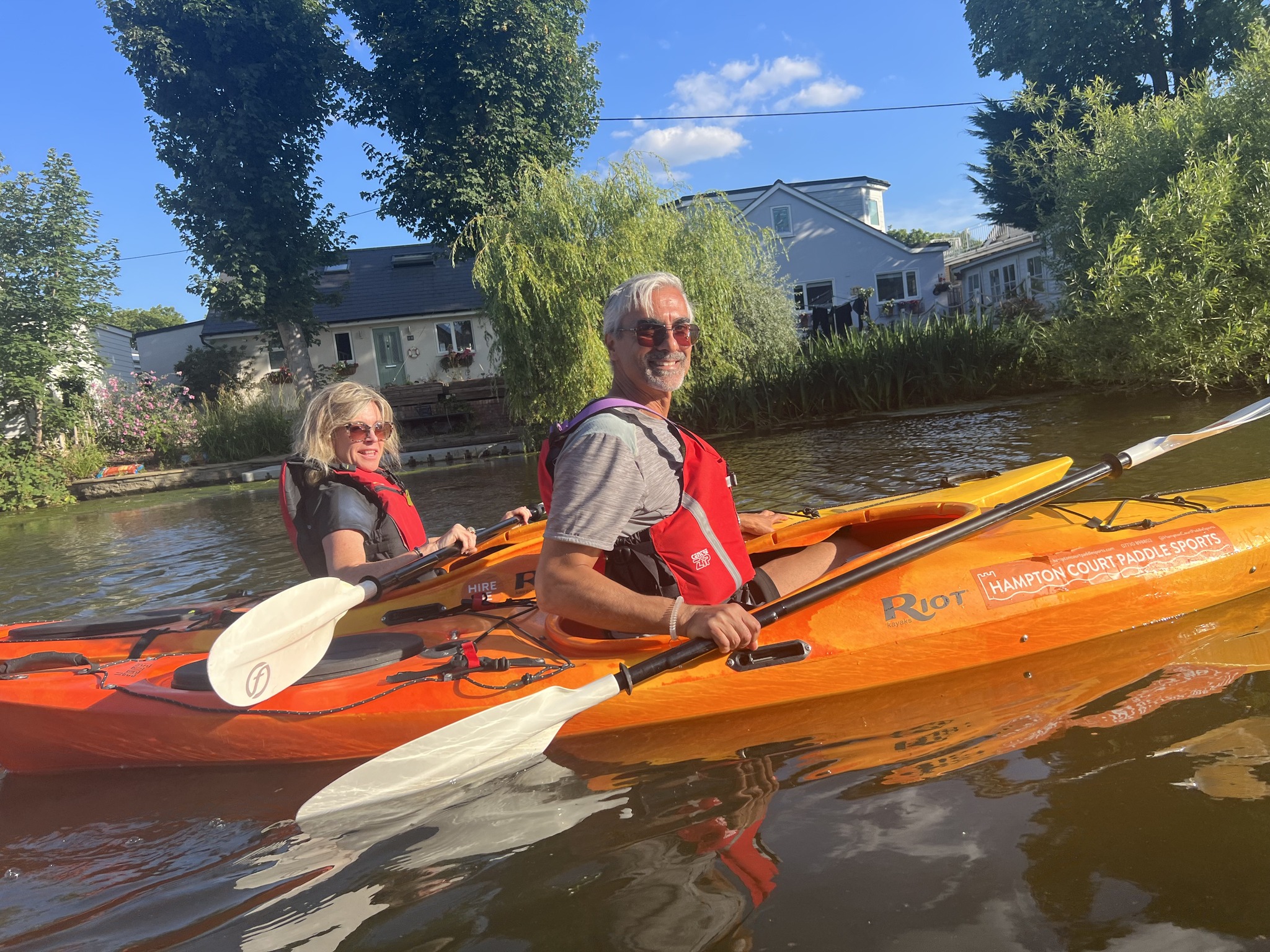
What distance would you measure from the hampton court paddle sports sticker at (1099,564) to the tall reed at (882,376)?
414 inches

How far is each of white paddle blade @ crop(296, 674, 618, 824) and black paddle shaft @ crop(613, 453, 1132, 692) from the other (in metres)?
0.16

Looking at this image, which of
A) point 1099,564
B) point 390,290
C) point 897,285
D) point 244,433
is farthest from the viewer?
point 897,285

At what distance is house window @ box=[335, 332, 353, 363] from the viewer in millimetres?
23531

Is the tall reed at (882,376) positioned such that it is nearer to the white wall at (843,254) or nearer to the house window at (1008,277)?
the house window at (1008,277)

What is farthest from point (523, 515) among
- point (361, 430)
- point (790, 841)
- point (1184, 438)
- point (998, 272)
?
point (998, 272)

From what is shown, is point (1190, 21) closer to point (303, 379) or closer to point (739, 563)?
point (303, 379)

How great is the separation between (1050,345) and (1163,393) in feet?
6.35

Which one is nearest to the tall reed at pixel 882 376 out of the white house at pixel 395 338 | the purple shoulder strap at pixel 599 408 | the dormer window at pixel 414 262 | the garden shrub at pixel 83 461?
the white house at pixel 395 338

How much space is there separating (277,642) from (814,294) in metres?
24.7

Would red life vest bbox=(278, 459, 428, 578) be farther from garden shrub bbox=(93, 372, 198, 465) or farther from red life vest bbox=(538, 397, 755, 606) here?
garden shrub bbox=(93, 372, 198, 465)

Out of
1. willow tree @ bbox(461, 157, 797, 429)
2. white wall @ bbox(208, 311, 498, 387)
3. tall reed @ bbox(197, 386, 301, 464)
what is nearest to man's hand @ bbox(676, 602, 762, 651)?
willow tree @ bbox(461, 157, 797, 429)

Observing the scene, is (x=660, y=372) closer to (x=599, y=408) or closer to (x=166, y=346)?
(x=599, y=408)

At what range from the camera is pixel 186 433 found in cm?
1753

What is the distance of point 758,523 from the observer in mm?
3662
